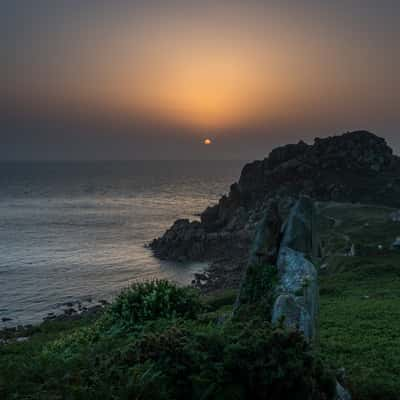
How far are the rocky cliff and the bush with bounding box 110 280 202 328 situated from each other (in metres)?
50.6

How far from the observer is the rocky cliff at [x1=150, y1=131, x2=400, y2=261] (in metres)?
67.9

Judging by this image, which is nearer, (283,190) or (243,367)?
(243,367)

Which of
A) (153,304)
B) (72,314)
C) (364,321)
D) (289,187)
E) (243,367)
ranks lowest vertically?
(72,314)

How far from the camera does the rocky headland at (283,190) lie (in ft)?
217

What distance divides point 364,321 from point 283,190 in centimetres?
8049

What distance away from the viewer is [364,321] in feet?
51.6

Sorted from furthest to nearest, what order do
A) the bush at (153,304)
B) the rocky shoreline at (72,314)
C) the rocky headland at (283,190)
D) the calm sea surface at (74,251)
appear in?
the rocky headland at (283,190) → the calm sea surface at (74,251) → the rocky shoreline at (72,314) → the bush at (153,304)

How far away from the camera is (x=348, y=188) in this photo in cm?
9219

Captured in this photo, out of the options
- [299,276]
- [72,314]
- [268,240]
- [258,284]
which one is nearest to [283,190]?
[72,314]

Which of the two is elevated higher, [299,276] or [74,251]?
[299,276]

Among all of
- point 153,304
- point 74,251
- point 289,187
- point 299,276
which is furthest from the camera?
point 289,187

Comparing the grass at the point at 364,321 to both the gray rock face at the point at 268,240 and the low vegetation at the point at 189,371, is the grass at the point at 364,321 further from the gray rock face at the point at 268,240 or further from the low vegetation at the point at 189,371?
the gray rock face at the point at 268,240

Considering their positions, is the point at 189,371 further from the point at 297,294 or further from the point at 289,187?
the point at 289,187

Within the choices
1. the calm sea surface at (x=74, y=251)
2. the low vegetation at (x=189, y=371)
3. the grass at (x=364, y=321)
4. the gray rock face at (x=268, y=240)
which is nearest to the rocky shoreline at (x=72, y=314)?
the calm sea surface at (x=74, y=251)
